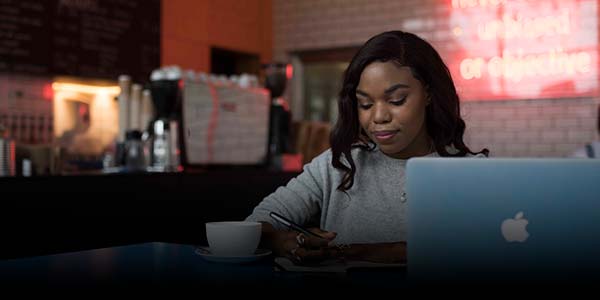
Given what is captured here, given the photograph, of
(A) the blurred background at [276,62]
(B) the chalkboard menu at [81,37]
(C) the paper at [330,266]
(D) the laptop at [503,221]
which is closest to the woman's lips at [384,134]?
(C) the paper at [330,266]

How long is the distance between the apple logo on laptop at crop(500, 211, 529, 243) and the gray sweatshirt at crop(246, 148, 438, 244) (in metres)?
0.64

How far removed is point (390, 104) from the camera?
1254 millimetres

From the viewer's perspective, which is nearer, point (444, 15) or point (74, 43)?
point (74, 43)

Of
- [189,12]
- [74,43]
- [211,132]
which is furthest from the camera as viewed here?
[189,12]

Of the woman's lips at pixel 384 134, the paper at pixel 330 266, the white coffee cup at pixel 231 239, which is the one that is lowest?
the paper at pixel 330 266

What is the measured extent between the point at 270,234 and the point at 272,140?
1.79 m

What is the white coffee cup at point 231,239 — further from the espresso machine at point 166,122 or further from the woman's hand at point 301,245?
the espresso machine at point 166,122

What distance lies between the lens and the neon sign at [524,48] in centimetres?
408

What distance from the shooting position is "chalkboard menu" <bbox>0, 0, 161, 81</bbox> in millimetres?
3742

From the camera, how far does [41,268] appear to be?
3.14 ft

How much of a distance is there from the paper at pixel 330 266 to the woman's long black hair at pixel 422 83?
0.43 m

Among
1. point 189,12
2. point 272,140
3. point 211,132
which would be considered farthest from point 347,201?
point 189,12

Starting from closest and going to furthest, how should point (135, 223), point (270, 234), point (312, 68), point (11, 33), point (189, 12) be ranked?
point (270, 234) → point (135, 223) → point (11, 33) → point (189, 12) → point (312, 68)

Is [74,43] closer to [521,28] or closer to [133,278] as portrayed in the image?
[521,28]
